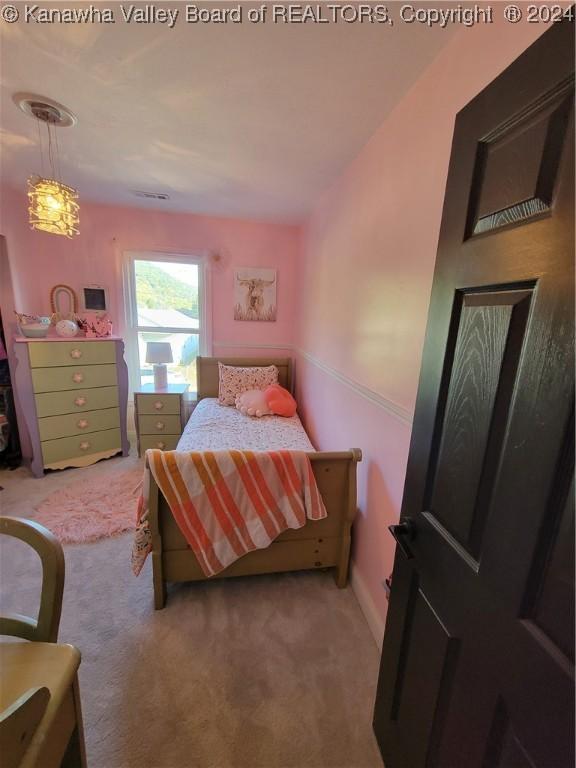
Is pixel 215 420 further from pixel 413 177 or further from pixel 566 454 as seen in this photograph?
pixel 566 454

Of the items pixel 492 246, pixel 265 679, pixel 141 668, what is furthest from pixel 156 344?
pixel 492 246

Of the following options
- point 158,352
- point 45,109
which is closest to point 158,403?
point 158,352

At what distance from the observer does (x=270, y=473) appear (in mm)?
1529

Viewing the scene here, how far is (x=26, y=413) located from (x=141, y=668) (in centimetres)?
227

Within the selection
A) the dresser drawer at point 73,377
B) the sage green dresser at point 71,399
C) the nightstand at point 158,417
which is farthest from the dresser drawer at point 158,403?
the dresser drawer at point 73,377

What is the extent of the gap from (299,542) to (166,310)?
2.75 metres

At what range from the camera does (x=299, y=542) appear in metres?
1.70

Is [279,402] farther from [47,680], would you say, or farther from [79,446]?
[47,680]

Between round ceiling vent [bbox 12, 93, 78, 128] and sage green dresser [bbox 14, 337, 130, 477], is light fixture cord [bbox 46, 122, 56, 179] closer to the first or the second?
round ceiling vent [bbox 12, 93, 78, 128]

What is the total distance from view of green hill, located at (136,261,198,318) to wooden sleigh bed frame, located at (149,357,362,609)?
2.45 meters

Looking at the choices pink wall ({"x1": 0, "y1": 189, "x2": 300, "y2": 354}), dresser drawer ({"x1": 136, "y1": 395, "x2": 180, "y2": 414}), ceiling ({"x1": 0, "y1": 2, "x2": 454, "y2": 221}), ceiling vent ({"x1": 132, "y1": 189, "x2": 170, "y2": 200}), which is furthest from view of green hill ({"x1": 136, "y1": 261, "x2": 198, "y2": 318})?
ceiling ({"x1": 0, "y1": 2, "x2": 454, "y2": 221})

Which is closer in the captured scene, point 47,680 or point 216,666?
point 47,680

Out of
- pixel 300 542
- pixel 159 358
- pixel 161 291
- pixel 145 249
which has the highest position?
pixel 145 249

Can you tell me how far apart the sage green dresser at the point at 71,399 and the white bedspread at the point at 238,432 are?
2.84 ft
